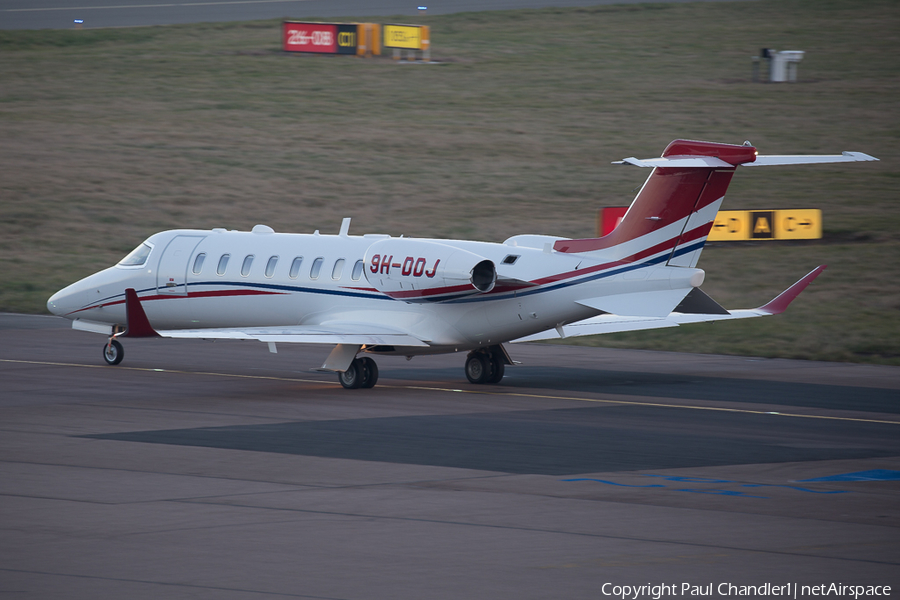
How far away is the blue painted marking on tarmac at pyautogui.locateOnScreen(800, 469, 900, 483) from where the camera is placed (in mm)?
14914

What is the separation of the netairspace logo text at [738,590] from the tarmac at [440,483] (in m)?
0.05

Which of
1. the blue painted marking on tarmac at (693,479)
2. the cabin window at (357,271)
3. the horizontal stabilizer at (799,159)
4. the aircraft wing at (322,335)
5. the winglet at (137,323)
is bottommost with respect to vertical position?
the blue painted marking on tarmac at (693,479)

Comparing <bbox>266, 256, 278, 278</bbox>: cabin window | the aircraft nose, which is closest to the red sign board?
the aircraft nose

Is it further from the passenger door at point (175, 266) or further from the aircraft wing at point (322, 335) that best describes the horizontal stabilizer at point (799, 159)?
the passenger door at point (175, 266)

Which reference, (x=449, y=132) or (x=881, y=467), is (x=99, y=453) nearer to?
A: (x=881, y=467)

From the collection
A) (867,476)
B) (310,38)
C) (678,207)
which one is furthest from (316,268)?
(310,38)

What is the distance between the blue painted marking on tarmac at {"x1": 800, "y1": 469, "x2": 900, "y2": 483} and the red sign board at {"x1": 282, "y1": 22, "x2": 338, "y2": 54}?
55983mm

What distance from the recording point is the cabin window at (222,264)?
24594 millimetres

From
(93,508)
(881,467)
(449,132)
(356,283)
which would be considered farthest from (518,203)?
(93,508)

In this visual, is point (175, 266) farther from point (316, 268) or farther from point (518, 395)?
point (518, 395)

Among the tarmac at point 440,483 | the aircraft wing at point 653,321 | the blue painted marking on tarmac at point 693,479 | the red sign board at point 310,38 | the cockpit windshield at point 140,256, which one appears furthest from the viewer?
the red sign board at point 310,38

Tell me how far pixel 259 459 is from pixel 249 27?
62984mm

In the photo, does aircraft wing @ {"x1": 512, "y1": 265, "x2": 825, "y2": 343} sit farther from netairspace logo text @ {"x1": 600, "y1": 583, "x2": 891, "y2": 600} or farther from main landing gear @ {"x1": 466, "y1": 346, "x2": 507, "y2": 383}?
netairspace logo text @ {"x1": 600, "y1": 583, "x2": 891, "y2": 600}

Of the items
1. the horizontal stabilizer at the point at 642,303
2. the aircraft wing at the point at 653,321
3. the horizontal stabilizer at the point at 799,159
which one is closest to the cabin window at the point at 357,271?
the aircraft wing at the point at 653,321
